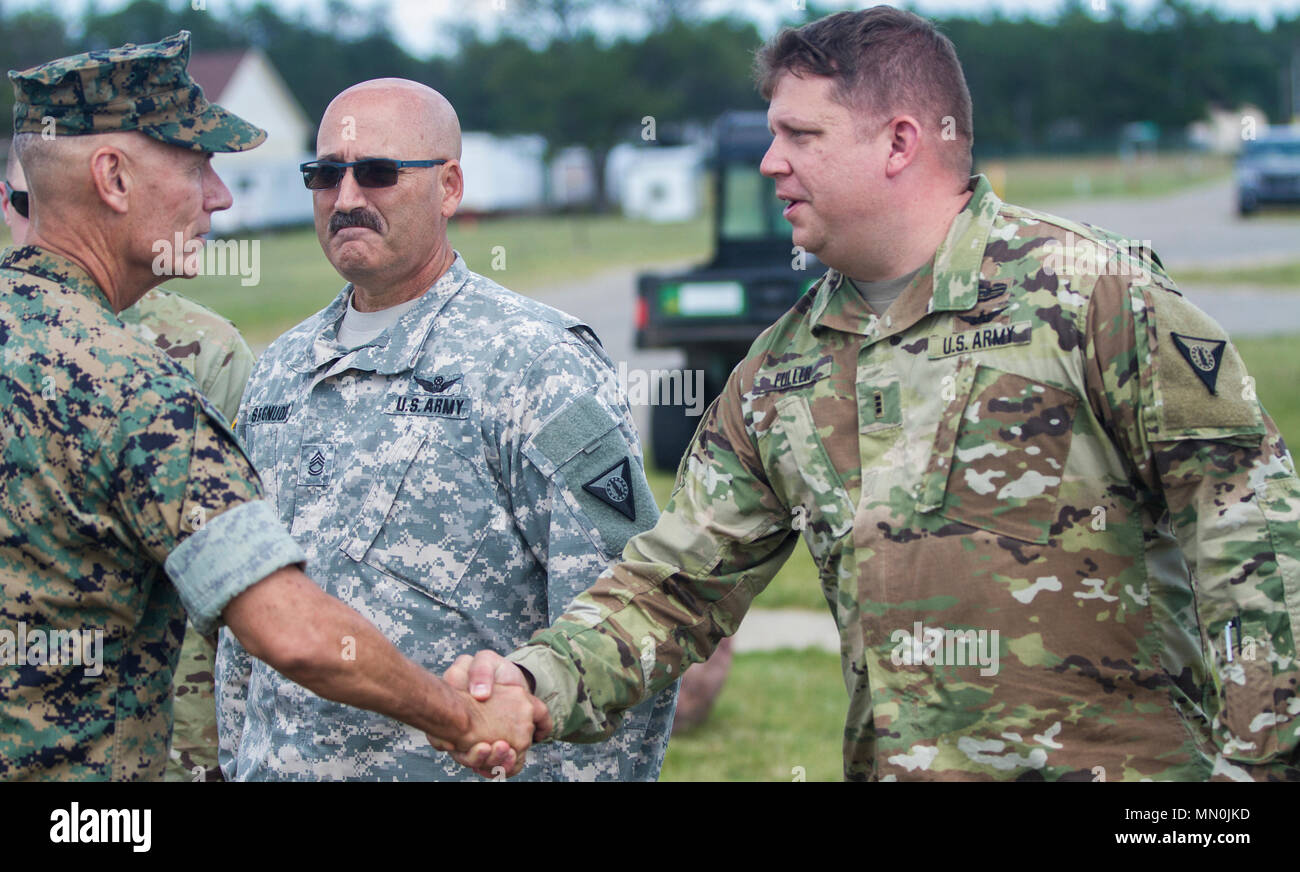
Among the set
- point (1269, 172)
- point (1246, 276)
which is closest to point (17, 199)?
point (1246, 276)

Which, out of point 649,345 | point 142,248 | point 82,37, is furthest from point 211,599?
point 82,37

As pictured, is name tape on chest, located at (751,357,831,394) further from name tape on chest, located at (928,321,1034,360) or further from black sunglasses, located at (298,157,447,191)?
black sunglasses, located at (298,157,447,191)

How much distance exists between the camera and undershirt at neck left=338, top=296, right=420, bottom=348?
3273 millimetres

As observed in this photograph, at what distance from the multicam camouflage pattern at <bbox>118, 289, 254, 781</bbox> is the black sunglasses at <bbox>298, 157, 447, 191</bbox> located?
83cm

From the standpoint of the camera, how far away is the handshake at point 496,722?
9.09 feet

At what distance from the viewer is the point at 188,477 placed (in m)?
2.31

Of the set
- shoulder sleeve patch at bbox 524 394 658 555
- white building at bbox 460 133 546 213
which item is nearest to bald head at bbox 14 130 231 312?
shoulder sleeve patch at bbox 524 394 658 555

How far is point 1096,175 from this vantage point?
5512 centimetres

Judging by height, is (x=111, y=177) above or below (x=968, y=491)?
above

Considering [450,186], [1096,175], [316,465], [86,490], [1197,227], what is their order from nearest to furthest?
[86,490]
[316,465]
[450,186]
[1197,227]
[1096,175]

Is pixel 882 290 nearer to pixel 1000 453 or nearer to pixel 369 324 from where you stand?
pixel 1000 453

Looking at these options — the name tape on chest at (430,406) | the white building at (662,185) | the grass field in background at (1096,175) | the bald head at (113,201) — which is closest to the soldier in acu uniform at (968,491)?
the name tape on chest at (430,406)

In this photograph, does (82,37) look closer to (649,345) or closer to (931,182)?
(649,345)

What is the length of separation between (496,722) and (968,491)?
1.06 m
